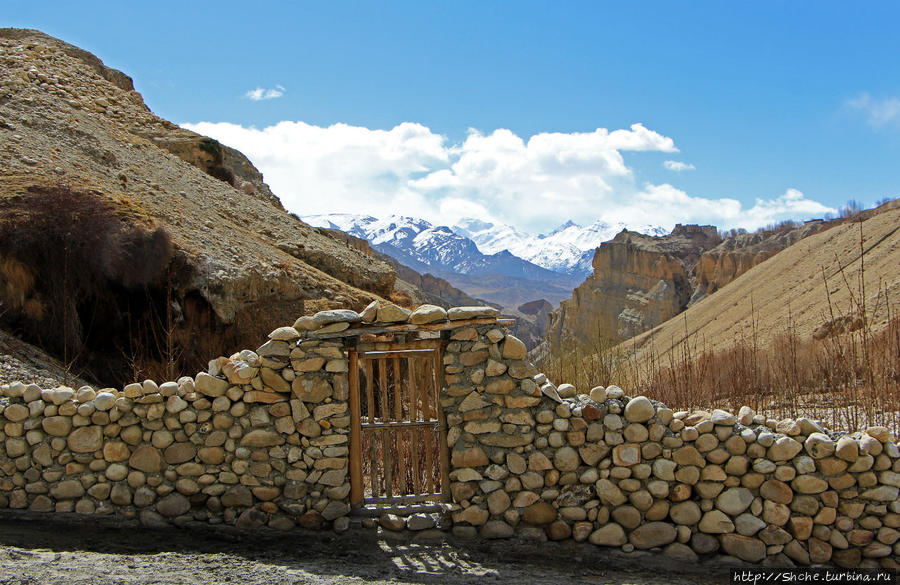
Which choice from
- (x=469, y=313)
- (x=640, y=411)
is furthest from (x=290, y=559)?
(x=640, y=411)

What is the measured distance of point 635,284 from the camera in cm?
7619

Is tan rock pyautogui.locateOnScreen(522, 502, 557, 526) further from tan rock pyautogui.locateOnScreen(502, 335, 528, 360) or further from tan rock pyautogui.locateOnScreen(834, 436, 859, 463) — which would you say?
tan rock pyautogui.locateOnScreen(834, 436, 859, 463)

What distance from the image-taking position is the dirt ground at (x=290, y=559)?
618cm

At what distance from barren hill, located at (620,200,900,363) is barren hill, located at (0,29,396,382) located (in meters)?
12.8

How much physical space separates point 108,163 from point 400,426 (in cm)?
1201

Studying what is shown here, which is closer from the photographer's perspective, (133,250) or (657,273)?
(133,250)

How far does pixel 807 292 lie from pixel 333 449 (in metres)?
33.9

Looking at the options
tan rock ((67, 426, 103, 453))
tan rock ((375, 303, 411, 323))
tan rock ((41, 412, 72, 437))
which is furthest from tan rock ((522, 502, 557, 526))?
tan rock ((41, 412, 72, 437))

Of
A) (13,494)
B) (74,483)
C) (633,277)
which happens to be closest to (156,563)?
(74,483)

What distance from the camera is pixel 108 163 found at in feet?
52.7

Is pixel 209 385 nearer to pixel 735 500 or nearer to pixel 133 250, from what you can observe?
pixel 735 500

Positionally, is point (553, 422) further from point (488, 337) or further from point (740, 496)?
point (740, 496)

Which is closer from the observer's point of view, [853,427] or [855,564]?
[855,564]

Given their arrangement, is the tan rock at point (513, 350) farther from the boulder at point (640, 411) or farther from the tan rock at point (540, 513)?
the tan rock at point (540, 513)
